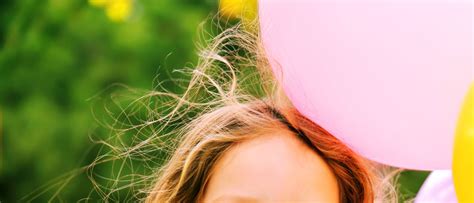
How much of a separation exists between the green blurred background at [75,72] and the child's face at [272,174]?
2.41m

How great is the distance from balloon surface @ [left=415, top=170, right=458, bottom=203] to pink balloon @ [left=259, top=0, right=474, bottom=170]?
0.76 ft

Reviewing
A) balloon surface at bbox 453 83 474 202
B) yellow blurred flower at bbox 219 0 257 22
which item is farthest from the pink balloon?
yellow blurred flower at bbox 219 0 257 22

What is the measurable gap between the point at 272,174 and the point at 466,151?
28cm

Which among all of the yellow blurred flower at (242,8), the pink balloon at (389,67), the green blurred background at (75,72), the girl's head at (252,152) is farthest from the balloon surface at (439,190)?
the green blurred background at (75,72)

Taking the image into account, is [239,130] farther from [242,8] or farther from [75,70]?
[75,70]

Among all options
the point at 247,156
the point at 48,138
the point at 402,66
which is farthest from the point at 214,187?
the point at 48,138

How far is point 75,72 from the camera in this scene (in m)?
3.98

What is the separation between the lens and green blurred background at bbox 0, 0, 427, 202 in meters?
3.89

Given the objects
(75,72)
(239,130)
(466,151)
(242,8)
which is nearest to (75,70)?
(75,72)

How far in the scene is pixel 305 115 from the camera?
146 centimetres

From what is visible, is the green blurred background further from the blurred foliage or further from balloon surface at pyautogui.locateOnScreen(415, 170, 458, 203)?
balloon surface at pyautogui.locateOnScreen(415, 170, 458, 203)

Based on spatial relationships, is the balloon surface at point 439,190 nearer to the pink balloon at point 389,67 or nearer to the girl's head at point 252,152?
the girl's head at point 252,152

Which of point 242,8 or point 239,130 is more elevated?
point 242,8

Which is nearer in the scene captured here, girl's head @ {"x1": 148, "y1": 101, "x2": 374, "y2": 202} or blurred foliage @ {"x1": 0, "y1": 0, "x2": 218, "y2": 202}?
girl's head @ {"x1": 148, "y1": 101, "x2": 374, "y2": 202}
